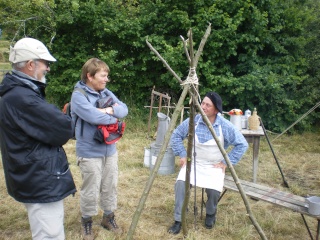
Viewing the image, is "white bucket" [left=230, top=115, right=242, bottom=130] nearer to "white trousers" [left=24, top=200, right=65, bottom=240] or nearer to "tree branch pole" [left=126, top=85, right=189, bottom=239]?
"tree branch pole" [left=126, top=85, right=189, bottom=239]

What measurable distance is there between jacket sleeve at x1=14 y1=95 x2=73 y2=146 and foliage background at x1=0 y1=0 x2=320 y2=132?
5653 millimetres

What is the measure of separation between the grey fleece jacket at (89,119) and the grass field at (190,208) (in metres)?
0.98

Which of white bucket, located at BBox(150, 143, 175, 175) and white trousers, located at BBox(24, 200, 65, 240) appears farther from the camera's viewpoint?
white bucket, located at BBox(150, 143, 175, 175)

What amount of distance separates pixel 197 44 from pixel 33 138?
6425 mm

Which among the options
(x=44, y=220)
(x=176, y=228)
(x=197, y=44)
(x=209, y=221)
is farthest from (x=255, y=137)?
(x=197, y=44)

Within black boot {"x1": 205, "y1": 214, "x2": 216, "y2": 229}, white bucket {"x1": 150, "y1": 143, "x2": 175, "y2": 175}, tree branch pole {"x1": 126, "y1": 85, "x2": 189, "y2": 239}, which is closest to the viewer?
tree branch pole {"x1": 126, "y1": 85, "x2": 189, "y2": 239}

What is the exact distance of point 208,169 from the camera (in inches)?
142

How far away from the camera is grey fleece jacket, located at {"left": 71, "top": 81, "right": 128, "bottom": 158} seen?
2895 millimetres

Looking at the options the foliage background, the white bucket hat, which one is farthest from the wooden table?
the white bucket hat

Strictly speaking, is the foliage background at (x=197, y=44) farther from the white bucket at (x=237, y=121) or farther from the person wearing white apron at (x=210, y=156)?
the person wearing white apron at (x=210, y=156)

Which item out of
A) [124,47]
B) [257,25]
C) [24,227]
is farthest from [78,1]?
[24,227]

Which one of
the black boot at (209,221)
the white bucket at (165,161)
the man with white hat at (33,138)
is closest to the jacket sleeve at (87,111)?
the man with white hat at (33,138)

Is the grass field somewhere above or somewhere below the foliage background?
below

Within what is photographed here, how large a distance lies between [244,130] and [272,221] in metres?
1.54
